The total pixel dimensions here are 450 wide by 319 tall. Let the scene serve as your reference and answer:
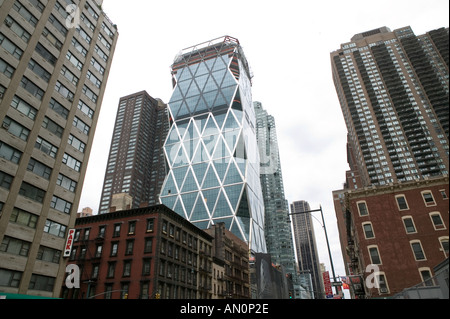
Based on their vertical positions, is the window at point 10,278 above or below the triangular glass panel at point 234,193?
below

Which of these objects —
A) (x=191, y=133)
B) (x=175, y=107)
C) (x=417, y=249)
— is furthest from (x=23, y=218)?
(x=175, y=107)

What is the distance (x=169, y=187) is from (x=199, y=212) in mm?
24571

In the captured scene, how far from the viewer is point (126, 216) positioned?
54906 mm

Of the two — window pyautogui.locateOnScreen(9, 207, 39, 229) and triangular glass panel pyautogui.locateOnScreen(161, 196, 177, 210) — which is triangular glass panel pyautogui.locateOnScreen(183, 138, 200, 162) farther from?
window pyautogui.locateOnScreen(9, 207, 39, 229)

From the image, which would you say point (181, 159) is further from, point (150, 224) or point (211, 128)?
point (150, 224)

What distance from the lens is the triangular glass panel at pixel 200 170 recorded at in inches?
6457

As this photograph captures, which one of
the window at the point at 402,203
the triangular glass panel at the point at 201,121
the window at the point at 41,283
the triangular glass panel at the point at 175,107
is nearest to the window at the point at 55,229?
the window at the point at 41,283

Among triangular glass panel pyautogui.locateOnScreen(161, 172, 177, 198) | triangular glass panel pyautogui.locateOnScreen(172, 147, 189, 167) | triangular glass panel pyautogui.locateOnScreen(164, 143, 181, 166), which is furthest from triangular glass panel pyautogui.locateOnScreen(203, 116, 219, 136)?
triangular glass panel pyautogui.locateOnScreen(161, 172, 177, 198)

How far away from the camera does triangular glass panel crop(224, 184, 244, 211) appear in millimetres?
152750

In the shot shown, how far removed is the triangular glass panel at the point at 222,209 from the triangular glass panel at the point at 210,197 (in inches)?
97.7

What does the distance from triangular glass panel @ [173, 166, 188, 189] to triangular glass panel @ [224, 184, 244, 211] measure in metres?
26.9

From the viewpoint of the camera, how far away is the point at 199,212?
15612 cm

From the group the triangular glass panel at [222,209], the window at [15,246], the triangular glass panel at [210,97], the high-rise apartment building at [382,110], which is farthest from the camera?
the triangular glass panel at [210,97]

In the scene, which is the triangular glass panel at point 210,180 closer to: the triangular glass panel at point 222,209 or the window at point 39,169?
the triangular glass panel at point 222,209
